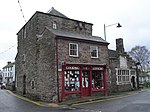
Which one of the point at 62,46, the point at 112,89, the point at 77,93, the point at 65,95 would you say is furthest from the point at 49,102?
the point at 112,89

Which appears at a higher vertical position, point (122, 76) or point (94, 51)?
point (94, 51)

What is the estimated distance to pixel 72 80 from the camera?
19.0 metres

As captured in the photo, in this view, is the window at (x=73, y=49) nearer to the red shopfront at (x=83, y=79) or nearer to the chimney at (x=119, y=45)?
the red shopfront at (x=83, y=79)

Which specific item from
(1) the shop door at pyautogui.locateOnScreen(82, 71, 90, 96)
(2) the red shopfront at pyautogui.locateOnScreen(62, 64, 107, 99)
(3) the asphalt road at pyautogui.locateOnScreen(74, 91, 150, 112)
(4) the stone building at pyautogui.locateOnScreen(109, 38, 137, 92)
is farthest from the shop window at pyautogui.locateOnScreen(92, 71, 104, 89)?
(3) the asphalt road at pyautogui.locateOnScreen(74, 91, 150, 112)

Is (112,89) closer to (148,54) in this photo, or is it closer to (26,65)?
(26,65)

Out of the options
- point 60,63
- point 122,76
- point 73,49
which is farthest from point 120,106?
point 122,76

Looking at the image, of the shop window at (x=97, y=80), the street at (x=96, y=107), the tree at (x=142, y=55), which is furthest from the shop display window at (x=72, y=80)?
the tree at (x=142, y=55)

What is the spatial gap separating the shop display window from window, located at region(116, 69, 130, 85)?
8944 millimetres

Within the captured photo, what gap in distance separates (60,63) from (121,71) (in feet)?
40.6

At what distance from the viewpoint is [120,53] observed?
91.5 ft

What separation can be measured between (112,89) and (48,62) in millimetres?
10842

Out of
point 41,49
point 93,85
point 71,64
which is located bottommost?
point 93,85

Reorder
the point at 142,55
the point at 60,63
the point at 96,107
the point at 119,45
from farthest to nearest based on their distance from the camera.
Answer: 1. the point at 142,55
2. the point at 119,45
3. the point at 60,63
4. the point at 96,107

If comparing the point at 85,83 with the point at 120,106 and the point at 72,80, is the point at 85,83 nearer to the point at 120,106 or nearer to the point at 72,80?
the point at 72,80
